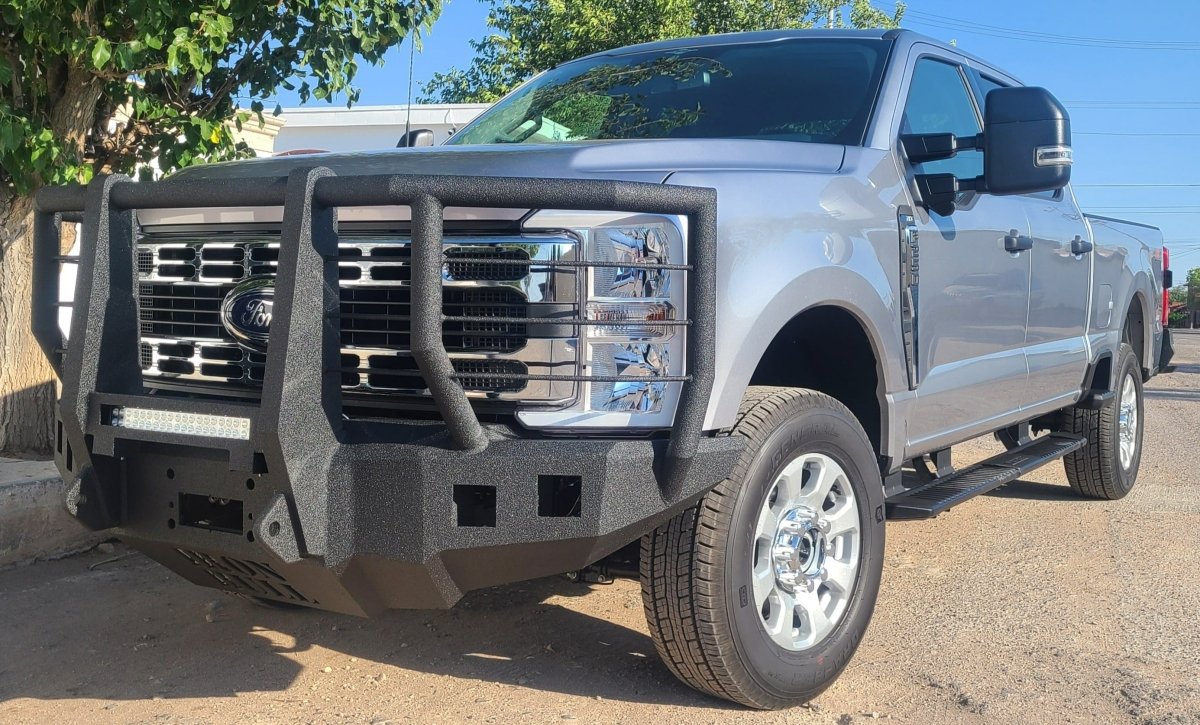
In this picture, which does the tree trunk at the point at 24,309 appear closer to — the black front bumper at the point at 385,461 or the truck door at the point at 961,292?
the black front bumper at the point at 385,461

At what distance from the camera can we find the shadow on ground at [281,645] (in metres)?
3.52

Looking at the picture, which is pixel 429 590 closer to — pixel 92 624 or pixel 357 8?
pixel 92 624

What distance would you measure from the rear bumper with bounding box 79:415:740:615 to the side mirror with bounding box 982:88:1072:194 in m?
1.63

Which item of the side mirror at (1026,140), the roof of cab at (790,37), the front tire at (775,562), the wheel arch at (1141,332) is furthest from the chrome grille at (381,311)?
the wheel arch at (1141,332)

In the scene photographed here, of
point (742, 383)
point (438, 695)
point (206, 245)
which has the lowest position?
point (438, 695)

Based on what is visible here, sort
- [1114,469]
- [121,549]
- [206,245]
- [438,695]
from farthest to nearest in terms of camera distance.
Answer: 1. [1114,469]
2. [121,549]
3. [438,695]
4. [206,245]

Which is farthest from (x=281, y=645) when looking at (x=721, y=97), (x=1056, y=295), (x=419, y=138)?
(x=1056, y=295)

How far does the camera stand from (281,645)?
12.9 feet

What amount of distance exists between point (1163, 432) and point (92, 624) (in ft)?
27.4

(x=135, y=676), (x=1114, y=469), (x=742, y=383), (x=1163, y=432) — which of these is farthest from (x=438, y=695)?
(x=1163, y=432)

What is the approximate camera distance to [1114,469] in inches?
249

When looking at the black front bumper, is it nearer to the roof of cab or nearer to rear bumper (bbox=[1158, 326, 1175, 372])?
the roof of cab

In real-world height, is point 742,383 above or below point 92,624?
above

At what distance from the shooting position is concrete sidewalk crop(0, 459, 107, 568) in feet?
15.9
